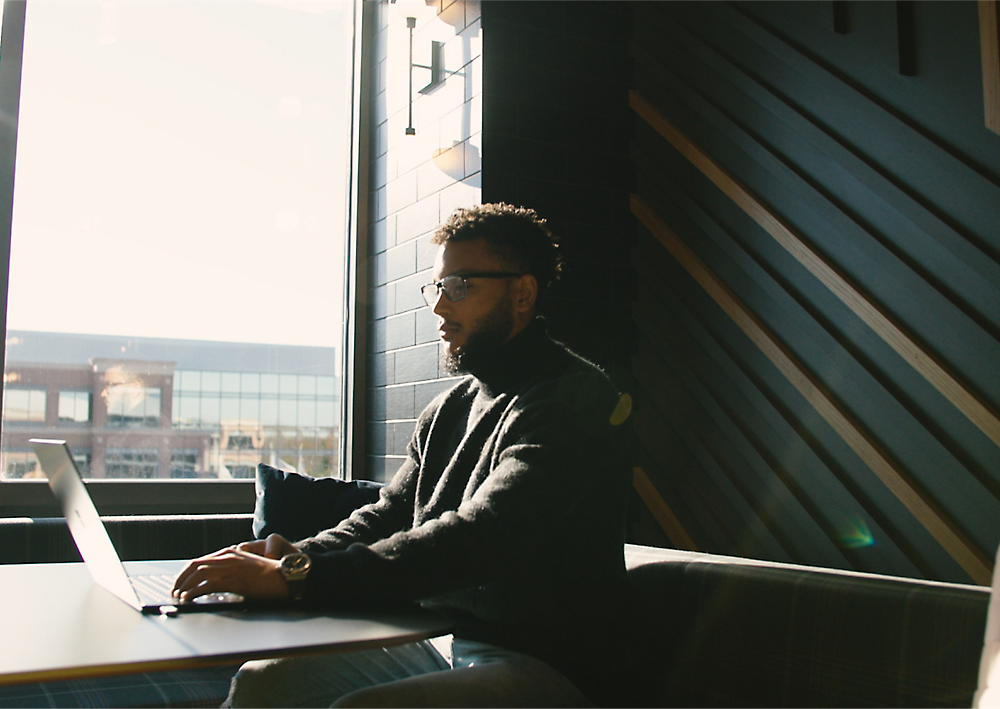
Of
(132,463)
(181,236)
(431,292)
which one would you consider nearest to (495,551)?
(431,292)

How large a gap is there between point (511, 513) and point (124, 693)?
1.16 m

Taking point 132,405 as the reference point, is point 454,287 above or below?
above

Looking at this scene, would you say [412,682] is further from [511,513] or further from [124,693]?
[124,693]

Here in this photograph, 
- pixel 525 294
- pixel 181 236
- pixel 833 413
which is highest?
pixel 181 236

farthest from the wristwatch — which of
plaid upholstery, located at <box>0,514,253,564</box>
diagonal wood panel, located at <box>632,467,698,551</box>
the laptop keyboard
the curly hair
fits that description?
diagonal wood panel, located at <box>632,467,698,551</box>

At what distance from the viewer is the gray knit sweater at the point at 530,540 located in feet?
4.17

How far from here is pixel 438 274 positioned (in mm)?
1869

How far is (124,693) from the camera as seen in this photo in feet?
6.28

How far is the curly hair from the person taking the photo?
A: 1.86 metres

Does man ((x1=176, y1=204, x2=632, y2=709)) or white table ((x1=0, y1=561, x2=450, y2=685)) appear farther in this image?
man ((x1=176, y1=204, x2=632, y2=709))

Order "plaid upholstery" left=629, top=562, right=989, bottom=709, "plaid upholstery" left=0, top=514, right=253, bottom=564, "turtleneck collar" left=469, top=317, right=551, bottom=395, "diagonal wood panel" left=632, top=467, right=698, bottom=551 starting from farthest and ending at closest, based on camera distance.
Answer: "diagonal wood panel" left=632, top=467, right=698, bottom=551, "plaid upholstery" left=0, top=514, right=253, bottom=564, "turtleneck collar" left=469, top=317, right=551, bottom=395, "plaid upholstery" left=629, top=562, right=989, bottom=709

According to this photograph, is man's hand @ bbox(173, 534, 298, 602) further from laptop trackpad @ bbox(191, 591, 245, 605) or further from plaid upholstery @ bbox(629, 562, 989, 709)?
plaid upholstery @ bbox(629, 562, 989, 709)

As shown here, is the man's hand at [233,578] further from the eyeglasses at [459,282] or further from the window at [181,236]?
the window at [181,236]

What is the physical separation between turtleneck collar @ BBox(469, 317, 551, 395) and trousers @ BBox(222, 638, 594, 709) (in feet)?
1.72
